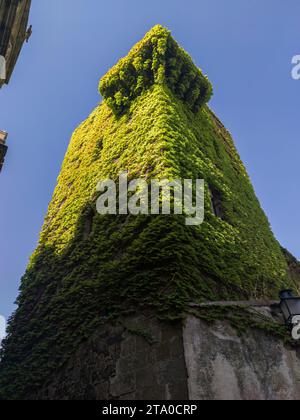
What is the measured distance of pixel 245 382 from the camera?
17.4 feet

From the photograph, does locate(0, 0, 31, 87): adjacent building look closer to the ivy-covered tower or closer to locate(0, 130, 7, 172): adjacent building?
locate(0, 130, 7, 172): adjacent building

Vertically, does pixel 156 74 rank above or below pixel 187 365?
above

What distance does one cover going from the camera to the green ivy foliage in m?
11.5

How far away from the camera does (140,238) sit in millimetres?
7027

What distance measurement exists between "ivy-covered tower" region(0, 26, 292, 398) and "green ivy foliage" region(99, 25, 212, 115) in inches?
1.4

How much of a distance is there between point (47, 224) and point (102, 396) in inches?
268

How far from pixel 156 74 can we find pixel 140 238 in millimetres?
6275

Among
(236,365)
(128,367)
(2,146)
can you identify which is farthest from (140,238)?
(2,146)

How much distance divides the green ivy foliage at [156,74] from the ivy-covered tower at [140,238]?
0.12ft

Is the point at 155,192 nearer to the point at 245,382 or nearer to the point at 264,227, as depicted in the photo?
the point at 245,382

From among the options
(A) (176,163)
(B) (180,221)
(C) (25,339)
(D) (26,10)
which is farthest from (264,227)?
(D) (26,10)

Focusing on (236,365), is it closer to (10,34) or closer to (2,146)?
(2,146)

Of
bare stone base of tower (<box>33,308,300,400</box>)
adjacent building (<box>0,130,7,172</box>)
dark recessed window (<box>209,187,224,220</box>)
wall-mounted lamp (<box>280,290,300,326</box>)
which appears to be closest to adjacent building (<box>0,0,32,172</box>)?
adjacent building (<box>0,130,7,172</box>)

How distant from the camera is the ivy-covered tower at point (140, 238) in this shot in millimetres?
6617
